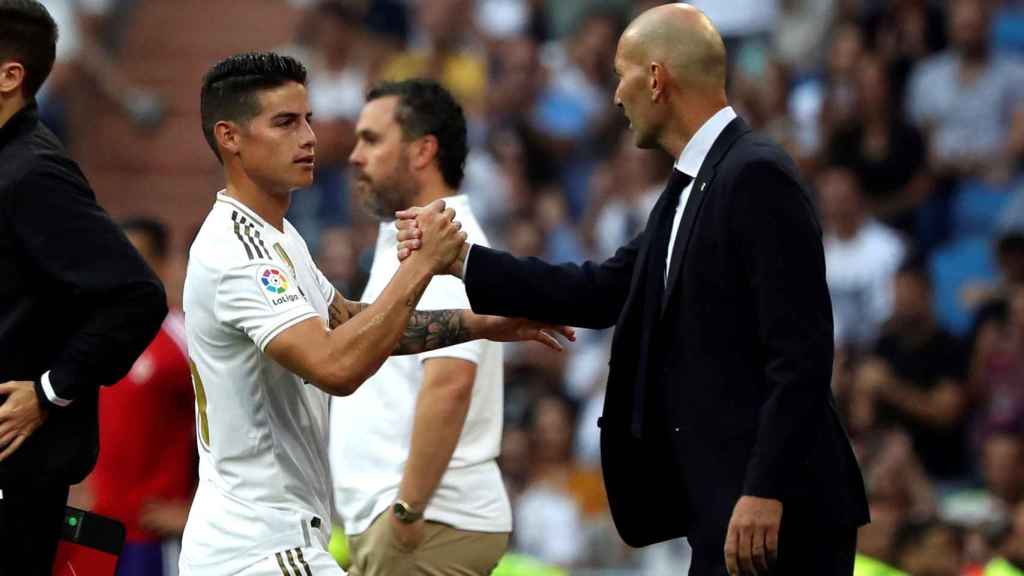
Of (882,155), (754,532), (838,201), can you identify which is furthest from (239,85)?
(882,155)

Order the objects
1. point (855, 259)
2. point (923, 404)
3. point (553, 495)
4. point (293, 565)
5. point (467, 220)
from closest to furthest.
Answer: point (293, 565) < point (467, 220) < point (923, 404) < point (855, 259) < point (553, 495)

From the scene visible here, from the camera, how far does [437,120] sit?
655cm

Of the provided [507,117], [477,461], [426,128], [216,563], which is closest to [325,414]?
[216,563]

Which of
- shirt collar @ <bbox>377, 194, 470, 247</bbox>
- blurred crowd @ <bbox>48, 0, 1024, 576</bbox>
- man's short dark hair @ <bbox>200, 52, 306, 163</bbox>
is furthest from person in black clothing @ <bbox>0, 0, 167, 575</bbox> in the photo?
blurred crowd @ <bbox>48, 0, 1024, 576</bbox>

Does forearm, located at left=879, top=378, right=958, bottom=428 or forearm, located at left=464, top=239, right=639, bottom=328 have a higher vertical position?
forearm, located at left=879, top=378, right=958, bottom=428

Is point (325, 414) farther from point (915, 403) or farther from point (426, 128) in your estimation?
point (915, 403)

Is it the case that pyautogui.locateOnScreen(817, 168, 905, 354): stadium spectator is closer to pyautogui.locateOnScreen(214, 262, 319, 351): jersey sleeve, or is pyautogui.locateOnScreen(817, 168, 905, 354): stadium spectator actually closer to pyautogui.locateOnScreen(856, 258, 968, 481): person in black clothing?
pyautogui.locateOnScreen(856, 258, 968, 481): person in black clothing

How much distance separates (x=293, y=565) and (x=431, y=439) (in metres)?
1.13

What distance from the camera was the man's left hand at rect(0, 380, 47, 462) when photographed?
4969mm

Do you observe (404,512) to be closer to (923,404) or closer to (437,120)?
(437,120)

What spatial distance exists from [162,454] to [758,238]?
3.74 metres

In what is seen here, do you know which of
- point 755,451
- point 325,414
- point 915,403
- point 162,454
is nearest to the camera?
point 755,451

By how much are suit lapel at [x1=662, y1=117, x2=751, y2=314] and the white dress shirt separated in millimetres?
27

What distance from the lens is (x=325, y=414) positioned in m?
5.33
